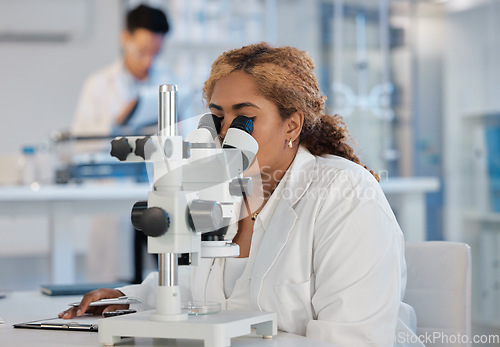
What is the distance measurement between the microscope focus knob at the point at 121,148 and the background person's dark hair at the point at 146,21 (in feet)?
12.7

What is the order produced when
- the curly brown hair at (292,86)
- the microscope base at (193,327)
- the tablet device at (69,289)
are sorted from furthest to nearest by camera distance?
the tablet device at (69,289) → the curly brown hair at (292,86) → the microscope base at (193,327)

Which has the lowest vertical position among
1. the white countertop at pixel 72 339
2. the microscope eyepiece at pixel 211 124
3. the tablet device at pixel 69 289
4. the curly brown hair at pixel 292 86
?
the tablet device at pixel 69 289

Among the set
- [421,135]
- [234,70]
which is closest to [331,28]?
[421,135]

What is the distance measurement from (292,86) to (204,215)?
58cm

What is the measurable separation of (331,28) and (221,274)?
443 centimetres

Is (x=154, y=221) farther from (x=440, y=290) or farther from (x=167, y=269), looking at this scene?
(x=440, y=290)

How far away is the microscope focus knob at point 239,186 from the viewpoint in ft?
3.05

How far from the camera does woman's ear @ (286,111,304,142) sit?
1.38 m

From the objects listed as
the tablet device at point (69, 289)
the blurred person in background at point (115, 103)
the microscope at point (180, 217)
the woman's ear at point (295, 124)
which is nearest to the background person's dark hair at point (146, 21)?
Result: the blurred person in background at point (115, 103)

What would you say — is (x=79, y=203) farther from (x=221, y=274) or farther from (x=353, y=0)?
(x=353, y=0)

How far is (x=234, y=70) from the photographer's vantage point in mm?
1324

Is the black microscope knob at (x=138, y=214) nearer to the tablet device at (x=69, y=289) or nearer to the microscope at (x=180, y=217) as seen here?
the microscope at (x=180, y=217)

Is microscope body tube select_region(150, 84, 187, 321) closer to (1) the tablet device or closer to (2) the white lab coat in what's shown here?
(2) the white lab coat

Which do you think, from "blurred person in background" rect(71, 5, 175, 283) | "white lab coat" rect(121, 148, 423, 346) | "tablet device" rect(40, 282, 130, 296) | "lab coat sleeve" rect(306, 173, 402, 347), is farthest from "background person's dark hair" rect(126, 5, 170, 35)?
"lab coat sleeve" rect(306, 173, 402, 347)
